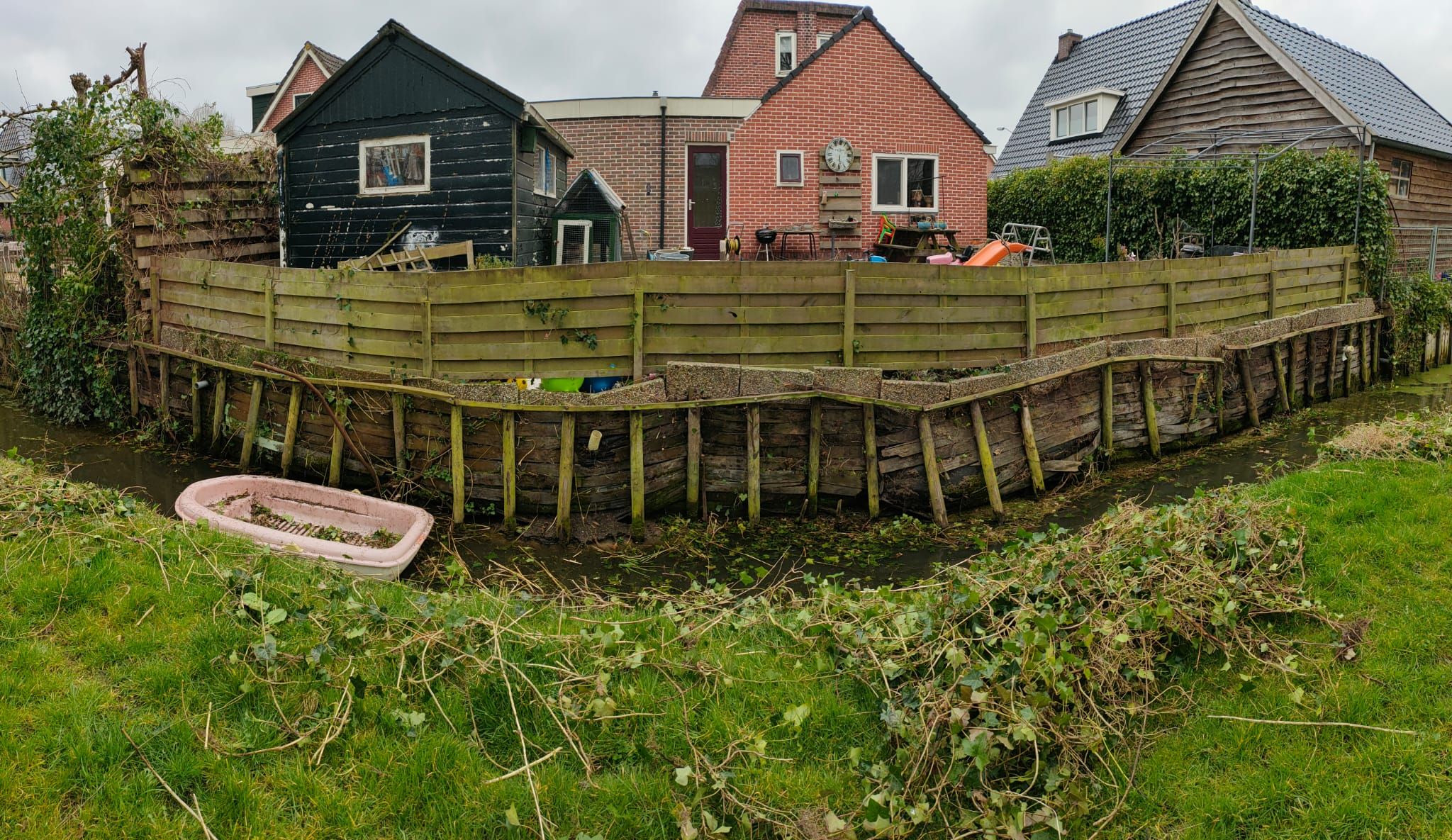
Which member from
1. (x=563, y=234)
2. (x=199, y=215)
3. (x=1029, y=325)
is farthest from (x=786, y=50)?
(x=1029, y=325)

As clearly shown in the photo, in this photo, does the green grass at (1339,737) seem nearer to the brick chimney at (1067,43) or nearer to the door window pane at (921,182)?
the door window pane at (921,182)

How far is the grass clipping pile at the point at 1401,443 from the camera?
8.00m

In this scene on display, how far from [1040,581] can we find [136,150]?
48.6 ft

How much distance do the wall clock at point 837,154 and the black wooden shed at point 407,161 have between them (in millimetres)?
7113

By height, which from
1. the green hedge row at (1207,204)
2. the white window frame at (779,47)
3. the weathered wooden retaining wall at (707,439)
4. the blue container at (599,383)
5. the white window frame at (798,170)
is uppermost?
the white window frame at (779,47)

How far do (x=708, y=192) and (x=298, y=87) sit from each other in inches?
762

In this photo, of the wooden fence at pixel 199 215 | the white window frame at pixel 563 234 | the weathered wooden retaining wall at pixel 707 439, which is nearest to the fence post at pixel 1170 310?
the weathered wooden retaining wall at pixel 707 439

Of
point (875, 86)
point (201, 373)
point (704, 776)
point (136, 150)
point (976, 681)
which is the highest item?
point (875, 86)

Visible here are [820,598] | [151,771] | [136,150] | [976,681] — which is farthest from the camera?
[136,150]

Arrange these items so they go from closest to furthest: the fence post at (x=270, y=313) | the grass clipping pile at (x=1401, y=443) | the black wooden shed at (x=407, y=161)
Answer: the grass clipping pile at (x=1401, y=443)
the fence post at (x=270, y=313)
the black wooden shed at (x=407, y=161)

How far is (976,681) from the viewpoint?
448cm

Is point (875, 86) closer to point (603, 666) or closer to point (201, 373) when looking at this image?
point (201, 373)

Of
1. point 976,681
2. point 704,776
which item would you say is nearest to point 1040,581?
point 976,681

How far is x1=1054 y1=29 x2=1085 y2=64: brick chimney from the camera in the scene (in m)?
34.0
